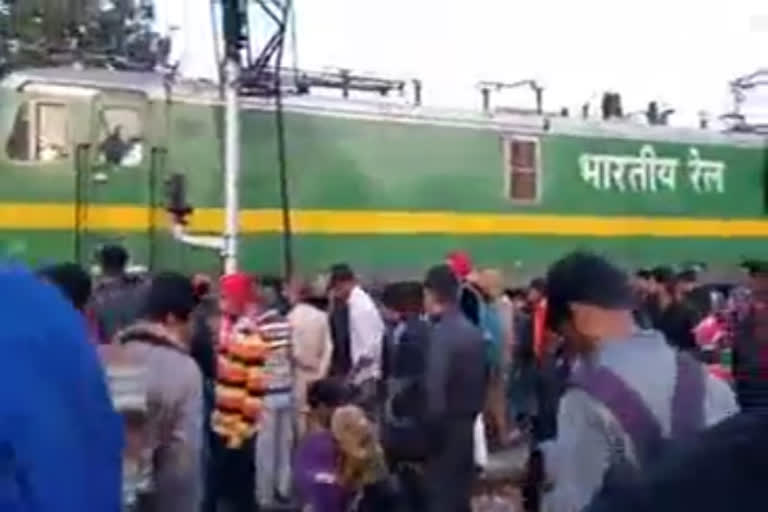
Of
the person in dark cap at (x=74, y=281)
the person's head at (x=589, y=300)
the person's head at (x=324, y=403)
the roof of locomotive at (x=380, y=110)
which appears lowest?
the person's head at (x=324, y=403)

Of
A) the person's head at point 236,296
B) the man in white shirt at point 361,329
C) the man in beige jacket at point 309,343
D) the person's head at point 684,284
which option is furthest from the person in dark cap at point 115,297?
the person's head at point 684,284

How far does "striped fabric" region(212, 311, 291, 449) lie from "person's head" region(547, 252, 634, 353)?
5.71m

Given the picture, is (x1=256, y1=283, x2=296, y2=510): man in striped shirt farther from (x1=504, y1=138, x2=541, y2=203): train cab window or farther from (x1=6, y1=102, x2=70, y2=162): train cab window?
(x1=504, y1=138, x2=541, y2=203): train cab window

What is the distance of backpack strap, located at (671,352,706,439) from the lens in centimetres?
501

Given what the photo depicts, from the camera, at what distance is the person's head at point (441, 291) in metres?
10.9

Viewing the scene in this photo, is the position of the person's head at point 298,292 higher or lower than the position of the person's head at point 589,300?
lower

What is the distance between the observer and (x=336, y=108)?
74.6 ft

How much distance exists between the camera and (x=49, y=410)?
2.61m

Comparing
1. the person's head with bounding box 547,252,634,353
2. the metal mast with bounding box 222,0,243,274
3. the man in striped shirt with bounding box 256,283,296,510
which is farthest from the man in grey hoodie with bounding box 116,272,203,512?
the metal mast with bounding box 222,0,243,274

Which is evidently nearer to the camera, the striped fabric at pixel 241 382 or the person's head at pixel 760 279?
the person's head at pixel 760 279

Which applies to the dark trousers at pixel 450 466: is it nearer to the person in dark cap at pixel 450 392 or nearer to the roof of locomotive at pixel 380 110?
the person in dark cap at pixel 450 392

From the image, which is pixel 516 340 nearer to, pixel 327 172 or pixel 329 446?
pixel 327 172

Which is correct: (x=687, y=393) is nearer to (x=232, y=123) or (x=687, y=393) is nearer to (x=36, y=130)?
(x=232, y=123)

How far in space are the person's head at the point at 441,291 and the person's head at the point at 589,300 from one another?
5.37 m
